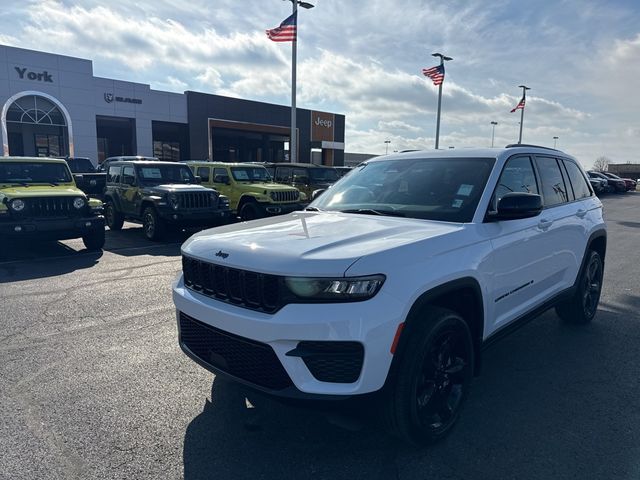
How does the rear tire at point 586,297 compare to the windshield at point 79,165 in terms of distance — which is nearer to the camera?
the rear tire at point 586,297

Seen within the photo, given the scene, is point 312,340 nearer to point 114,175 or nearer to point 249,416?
point 249,416

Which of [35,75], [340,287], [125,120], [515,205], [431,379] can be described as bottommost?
[431,379]

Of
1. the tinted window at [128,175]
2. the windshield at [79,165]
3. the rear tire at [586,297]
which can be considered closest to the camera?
the rear tire at [586,297]

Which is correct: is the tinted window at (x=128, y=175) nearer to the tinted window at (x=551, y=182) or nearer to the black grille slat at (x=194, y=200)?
the black grille slat at (x=194, y=200)

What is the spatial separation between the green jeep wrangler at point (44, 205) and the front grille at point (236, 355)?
6.69 meters

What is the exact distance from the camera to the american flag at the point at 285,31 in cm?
2130

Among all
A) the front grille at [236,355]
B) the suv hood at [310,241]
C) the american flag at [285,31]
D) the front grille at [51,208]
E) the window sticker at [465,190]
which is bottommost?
the front grille at [236,355]

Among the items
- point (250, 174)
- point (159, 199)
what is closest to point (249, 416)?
point (159, 199)

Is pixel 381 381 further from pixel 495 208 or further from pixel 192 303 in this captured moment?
pixel 495 208

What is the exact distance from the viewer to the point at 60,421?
3.17 m

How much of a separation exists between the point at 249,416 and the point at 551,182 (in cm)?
344

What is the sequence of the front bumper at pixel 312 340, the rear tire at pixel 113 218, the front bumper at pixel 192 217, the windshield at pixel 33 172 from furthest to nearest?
the rear tire at pixel 113 218, the front bumper at pixel 192 217, the windshield at pixel 33 172, the front bumper at pixel 312 340

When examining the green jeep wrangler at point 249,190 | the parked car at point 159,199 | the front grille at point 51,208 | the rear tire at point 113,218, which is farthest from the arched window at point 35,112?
the front grille at point 51,208

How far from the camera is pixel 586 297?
5.15m
